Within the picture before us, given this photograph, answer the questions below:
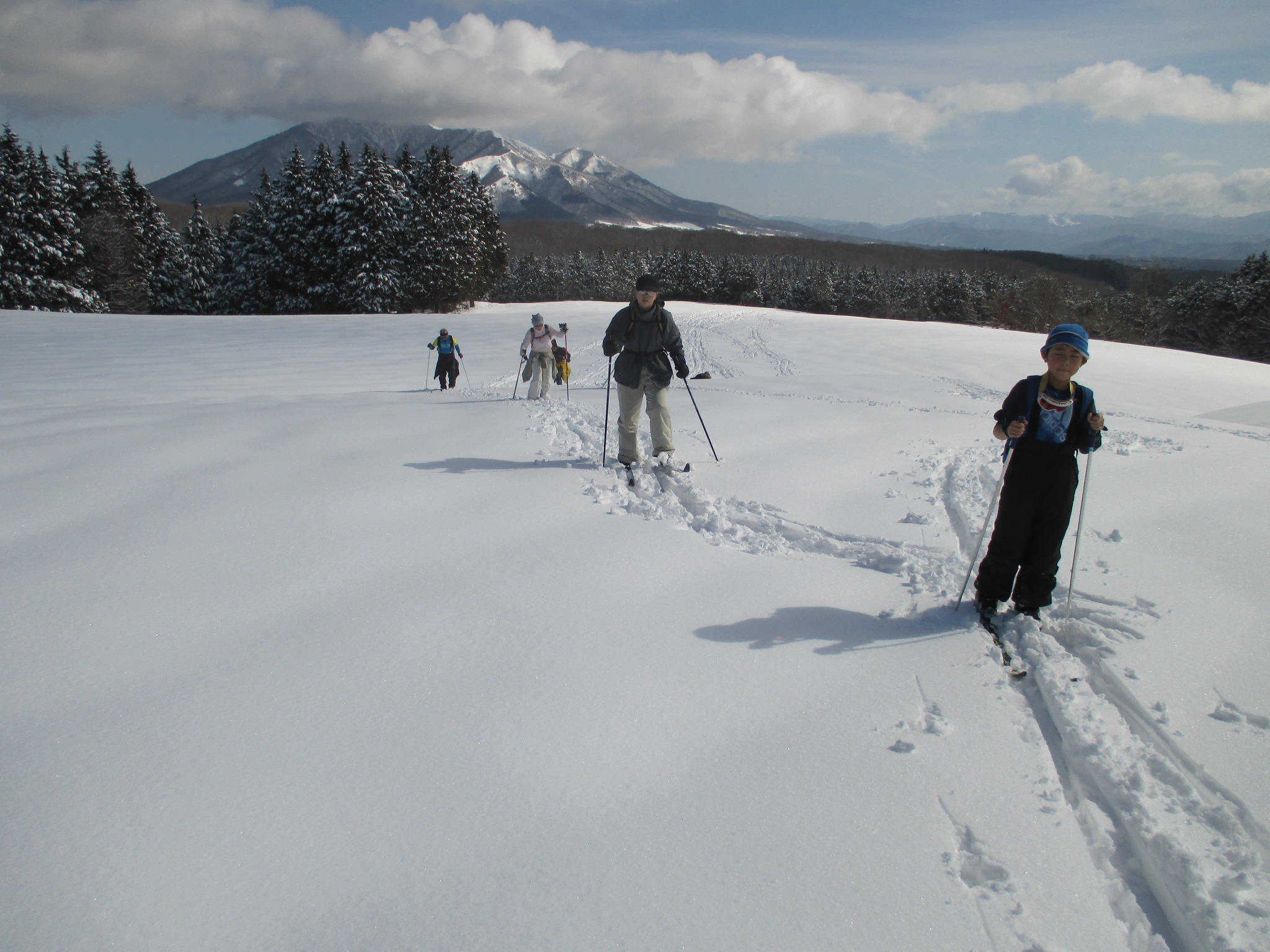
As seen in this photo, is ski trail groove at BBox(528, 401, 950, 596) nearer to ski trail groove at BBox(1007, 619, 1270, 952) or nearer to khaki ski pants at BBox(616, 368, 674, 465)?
khaki ski pants at BBox(616, 368, 674, 465)

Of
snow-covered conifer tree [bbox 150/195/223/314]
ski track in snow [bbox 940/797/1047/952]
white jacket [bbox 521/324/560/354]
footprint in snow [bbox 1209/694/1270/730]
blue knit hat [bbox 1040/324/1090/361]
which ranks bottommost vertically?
ski track in snow [bbox 940/797/1047/952]

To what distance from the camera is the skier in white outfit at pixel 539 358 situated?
10961mm

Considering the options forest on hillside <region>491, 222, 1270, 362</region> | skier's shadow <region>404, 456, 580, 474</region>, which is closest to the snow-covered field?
skier's shadow <region>404, 456, 580, 474</region>

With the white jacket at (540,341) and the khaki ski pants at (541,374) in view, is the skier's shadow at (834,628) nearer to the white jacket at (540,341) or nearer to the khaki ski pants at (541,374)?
the khaki ski pants at (541,374)

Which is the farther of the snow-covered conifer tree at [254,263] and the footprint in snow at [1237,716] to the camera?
the snow-covered conifer tree at [254,263]

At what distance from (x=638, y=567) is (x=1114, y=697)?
8.50 ft

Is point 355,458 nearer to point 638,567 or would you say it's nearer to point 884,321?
point 638,567

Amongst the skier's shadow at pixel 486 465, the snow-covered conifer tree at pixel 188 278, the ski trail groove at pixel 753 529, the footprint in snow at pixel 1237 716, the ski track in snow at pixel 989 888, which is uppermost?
the snow-covered conifer tree at pixel 188 278

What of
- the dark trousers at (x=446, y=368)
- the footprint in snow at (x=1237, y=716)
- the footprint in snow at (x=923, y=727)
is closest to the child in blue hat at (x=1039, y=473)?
the footprint in snow at (x=1237, y=716)

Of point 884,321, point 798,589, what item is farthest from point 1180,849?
point 884,321

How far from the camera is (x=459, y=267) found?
40000mm

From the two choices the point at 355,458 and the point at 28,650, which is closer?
the point at 28,650

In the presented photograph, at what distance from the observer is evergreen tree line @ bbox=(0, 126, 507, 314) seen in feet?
114

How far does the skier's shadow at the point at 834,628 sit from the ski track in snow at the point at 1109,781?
13.6 inches
